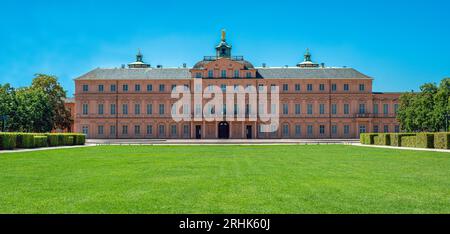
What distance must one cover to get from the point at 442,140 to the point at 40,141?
2994 centimetres

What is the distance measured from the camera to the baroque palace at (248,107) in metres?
66.9

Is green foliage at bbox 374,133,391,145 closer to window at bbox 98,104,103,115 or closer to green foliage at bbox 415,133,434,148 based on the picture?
green foliage at bbox 415,133,434,148

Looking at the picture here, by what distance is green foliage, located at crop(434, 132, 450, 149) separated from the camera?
3131 centimetres

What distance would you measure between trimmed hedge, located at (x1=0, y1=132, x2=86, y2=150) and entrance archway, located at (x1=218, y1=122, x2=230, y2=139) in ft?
84.6

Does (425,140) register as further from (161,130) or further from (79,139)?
(161,130)

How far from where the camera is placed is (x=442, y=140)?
105 feet

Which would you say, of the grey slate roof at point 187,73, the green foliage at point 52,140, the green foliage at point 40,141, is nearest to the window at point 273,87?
the grey slate roof at point 187,73

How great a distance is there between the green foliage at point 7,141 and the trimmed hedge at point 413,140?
29.5 metres

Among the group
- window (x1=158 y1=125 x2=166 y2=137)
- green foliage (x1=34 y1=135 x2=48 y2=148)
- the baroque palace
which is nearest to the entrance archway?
the baroque palace

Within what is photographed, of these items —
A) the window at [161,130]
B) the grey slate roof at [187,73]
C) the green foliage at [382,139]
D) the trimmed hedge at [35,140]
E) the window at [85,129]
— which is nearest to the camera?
the trimmed hedge at [35,140]

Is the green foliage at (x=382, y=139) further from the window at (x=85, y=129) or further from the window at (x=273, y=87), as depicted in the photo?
the window at (x=85, y=129)
